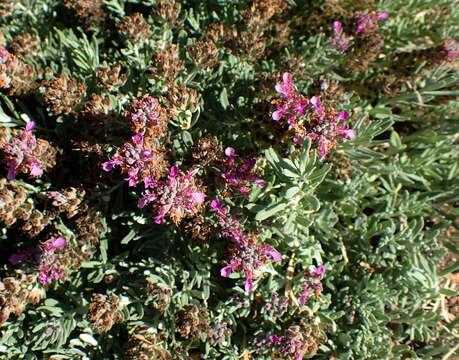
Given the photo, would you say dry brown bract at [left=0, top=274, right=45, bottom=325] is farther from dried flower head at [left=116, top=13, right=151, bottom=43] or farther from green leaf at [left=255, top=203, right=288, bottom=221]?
dried flower head at [left=116, top=13, right=151, bottom=43]

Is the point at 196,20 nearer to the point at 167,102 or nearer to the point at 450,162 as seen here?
the point at 167,102

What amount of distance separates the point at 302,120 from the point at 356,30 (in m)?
1.42

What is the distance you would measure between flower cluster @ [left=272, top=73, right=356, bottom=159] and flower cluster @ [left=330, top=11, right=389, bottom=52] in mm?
1002

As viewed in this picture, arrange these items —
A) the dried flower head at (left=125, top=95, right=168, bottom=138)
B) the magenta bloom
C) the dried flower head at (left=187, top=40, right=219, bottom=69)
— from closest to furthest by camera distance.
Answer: the dried flower head at (left=125, top=95, right=168, bottom=138), the dried flower head at (left=187, top=40, right=219, bottom=69), the magenta bloom

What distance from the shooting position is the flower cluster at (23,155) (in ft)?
9.28

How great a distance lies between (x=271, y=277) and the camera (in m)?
3.53

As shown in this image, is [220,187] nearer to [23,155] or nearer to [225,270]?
[225,270]

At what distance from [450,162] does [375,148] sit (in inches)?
28.0

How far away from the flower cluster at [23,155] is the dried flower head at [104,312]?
956 mm

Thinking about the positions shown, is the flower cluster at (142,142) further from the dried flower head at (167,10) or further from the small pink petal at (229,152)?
the dried flower head at (167,10)

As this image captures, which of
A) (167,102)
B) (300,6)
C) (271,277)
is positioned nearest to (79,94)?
(167,102)

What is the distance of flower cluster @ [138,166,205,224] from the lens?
263 centimetres

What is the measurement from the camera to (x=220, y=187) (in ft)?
9.67

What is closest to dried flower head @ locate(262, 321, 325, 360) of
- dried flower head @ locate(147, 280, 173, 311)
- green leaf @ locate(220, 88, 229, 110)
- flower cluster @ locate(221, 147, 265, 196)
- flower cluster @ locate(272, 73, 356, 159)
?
dried flower head @ locate(147, 280, 173, 311)
